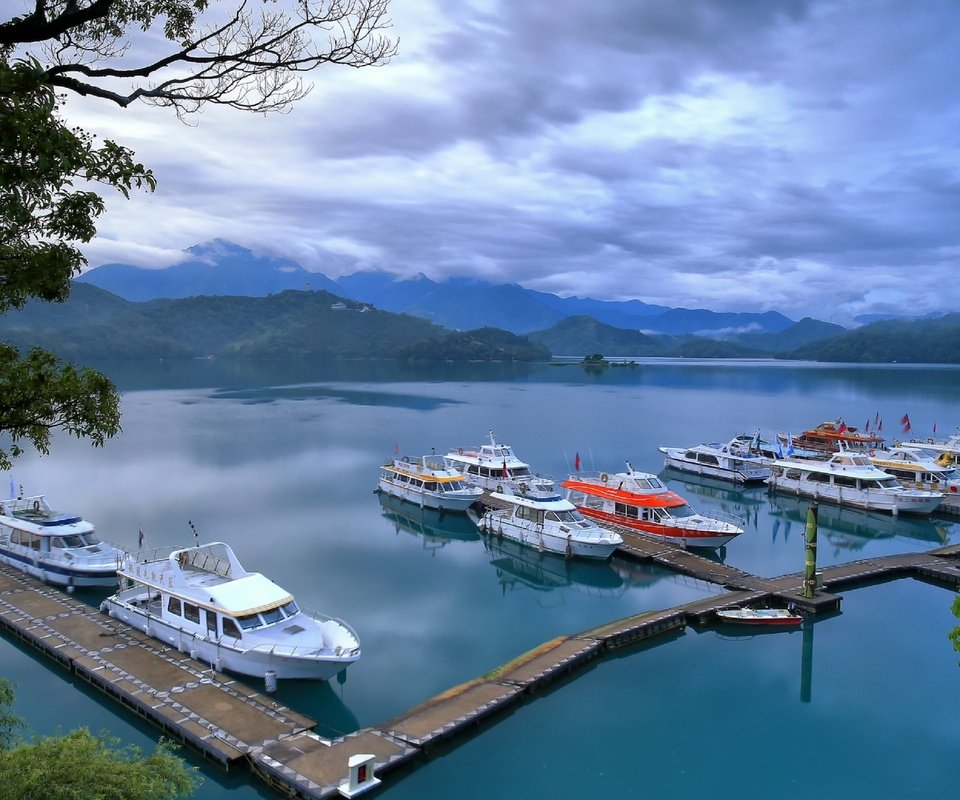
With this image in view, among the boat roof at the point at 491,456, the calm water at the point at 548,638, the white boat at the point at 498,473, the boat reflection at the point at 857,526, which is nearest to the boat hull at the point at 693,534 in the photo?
the calm water at the point at 548,638

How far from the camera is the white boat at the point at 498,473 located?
2015 inches

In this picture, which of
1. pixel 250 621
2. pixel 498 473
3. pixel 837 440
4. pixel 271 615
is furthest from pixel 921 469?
pixel 250 621

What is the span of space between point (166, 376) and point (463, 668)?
175595mm

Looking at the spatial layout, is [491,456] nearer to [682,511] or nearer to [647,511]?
[682,511]

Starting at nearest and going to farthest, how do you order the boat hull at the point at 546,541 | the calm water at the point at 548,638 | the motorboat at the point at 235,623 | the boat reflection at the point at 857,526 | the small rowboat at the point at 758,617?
the calm water at the point at 548,638 < the motorboat at the point at 235,623 < the small rowboat at the point at 758,617 < the boat hull at the point at 546,541 < the boat reflection at the point at 857,526

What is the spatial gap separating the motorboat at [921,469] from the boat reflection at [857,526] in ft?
15.2

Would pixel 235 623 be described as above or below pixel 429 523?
above

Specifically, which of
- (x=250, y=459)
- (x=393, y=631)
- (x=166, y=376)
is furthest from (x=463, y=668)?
(x=166, y=376)

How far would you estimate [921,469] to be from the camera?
179 feet

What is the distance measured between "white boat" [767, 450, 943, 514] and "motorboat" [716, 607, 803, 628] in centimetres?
2586

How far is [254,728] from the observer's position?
19.5 metres

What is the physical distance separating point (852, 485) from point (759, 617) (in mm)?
29061

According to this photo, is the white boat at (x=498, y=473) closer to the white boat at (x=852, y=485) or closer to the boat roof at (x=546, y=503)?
the boat roof at (x=546, y=503)

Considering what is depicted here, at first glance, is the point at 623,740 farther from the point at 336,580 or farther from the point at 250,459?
the point at 250,459
